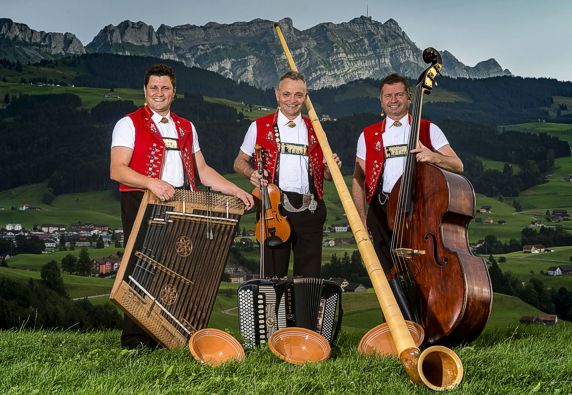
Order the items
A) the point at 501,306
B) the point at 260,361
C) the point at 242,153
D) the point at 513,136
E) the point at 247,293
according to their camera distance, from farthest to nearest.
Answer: the point at 513,136 → the point at 501,306 → the point at 242,153 → the point at 247,293 → the point at 260,361

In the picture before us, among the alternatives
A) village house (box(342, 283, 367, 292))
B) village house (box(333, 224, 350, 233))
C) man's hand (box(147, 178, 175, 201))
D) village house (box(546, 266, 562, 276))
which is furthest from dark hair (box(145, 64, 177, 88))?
village house (box(333, 224, 350, 233))

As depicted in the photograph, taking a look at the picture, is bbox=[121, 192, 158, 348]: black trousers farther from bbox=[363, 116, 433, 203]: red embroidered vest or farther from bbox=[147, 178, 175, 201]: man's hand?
bbox=[363, 116, 433, 203]: red embroidered vest

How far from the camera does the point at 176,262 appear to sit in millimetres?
5941

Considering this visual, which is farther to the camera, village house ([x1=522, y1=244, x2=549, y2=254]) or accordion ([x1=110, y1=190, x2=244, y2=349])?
village house ([x1=522, y1=244, x2=549, y2=254])

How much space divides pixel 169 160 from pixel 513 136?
6283 inches

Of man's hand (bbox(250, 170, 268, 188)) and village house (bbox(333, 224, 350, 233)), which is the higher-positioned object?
man's hand (bbox(250, 170, 268, 188))

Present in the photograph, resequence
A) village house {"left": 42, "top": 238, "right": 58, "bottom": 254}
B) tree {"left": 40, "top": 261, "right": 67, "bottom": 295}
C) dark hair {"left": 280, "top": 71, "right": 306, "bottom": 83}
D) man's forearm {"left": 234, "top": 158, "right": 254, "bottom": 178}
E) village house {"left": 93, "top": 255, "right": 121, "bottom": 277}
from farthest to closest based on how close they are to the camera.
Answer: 1. village house {"left": 42, "top": 238, "right": 58, "bottom": 254}
2. village house {"left": 93, "top": 255, "right": 121, "bottom": 277}
3. tree {"left": 40, "top": 261, "right": 67, "bottom": 295}
4. man's forearm {"left": 234, "top": 158, "right": 254, "bottom": 178}
5. dark hair {"left": 280, "top": 71, "right": 306, "bottom": 83}

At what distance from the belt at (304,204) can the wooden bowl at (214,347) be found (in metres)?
1.46

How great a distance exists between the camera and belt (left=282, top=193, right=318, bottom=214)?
6574 millimetres

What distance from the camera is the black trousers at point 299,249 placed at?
6.60 meters

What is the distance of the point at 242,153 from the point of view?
6980 millimetres

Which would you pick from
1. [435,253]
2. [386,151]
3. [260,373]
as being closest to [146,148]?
[260,373]

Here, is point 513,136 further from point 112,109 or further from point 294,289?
point 294,289

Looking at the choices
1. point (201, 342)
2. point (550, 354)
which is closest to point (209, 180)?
point (201, 342)
